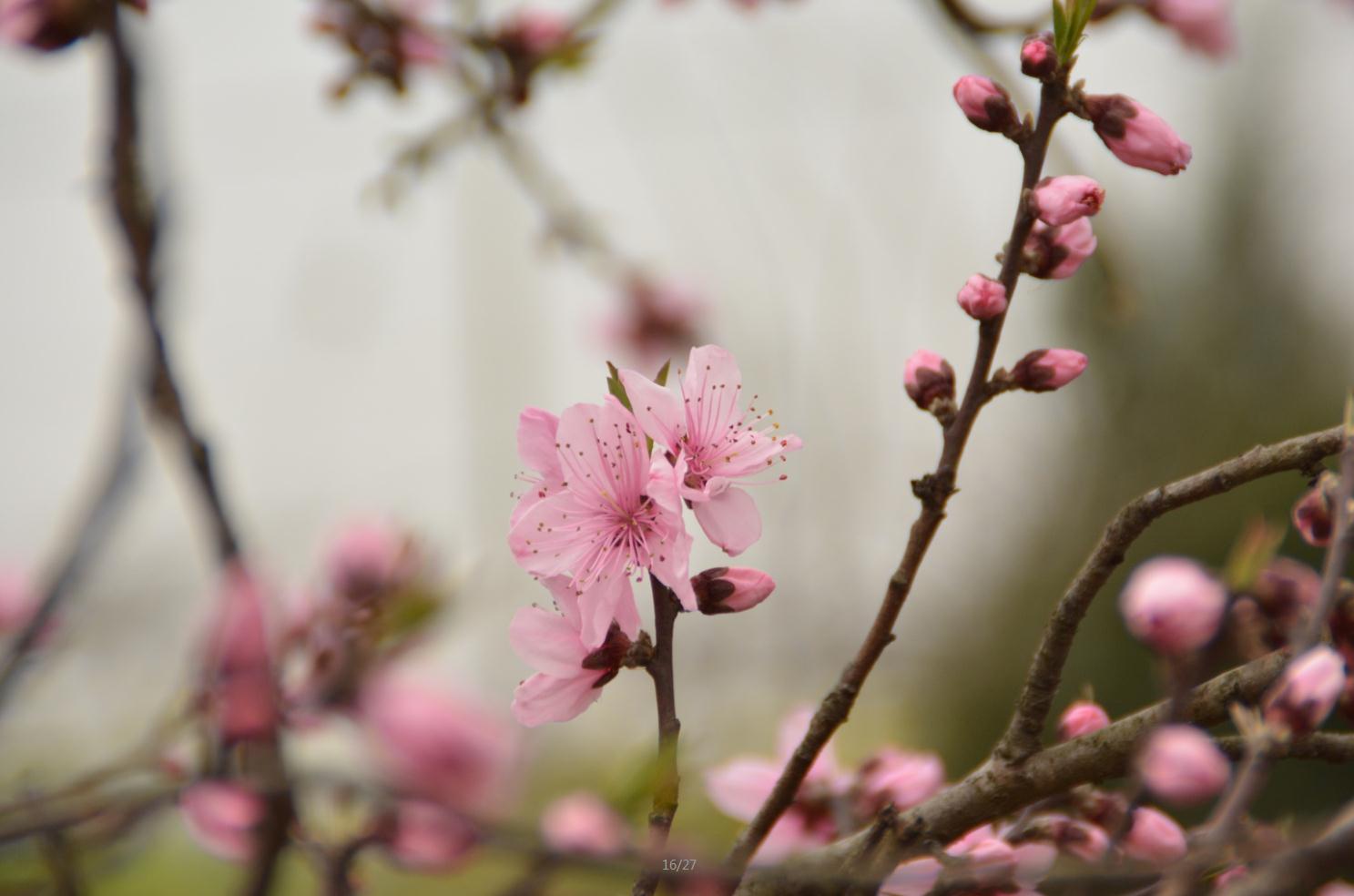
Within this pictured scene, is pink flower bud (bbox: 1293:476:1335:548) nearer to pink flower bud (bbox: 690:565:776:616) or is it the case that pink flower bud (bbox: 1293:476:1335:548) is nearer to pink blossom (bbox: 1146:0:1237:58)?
pink flower bud (bbox: 690:565:776:616)

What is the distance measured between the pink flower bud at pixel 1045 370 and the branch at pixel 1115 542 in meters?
0.07

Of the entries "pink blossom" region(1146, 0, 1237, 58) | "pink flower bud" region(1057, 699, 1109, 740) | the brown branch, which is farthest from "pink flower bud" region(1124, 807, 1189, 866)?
"pink blossom" region(1146, 0, 1237, 58)

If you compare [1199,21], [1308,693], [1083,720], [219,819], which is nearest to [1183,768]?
[1308,693]

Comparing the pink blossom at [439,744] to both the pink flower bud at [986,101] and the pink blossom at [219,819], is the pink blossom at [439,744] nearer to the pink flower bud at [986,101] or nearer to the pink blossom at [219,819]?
the pink blossom at [219,819]

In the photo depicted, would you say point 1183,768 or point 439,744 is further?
point 439,744

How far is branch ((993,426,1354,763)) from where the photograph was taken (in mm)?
515

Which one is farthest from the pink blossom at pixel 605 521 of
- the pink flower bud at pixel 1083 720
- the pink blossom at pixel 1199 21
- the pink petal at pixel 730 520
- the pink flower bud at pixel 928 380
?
the pink blossom at pixel 1199 21

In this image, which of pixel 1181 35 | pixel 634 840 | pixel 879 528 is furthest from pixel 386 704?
pixel 879 528

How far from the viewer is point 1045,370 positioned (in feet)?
1.89

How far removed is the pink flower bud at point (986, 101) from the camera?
1.91 feet

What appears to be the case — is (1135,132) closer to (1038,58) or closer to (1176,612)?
(1038,58)

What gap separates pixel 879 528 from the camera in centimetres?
282

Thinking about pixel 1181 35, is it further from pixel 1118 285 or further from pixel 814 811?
pixel 814 811

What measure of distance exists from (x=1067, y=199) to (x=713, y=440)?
0.21 meters
